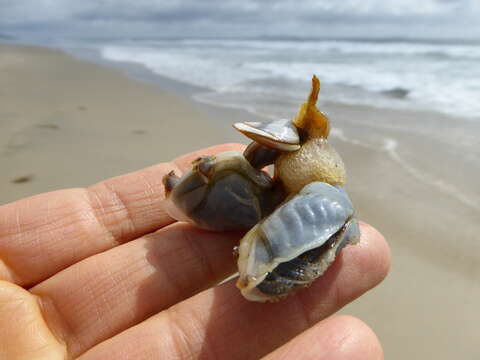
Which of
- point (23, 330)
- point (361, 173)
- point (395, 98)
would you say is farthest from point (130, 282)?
point (395, 98)

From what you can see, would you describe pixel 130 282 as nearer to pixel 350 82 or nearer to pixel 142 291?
pixel 142 291

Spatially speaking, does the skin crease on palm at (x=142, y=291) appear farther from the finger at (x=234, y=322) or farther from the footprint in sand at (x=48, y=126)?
the footprint in sand at (x=48, y=126)

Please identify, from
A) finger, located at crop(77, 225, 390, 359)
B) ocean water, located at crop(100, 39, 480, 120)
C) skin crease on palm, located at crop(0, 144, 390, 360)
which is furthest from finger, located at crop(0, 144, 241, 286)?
ocean water, located at crop(100, 39, 480, 120)

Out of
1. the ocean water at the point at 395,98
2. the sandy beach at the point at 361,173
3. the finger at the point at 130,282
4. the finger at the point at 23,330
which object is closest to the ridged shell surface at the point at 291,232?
the finger at the point at 130,282

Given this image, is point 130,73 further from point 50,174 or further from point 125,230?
point 125,230

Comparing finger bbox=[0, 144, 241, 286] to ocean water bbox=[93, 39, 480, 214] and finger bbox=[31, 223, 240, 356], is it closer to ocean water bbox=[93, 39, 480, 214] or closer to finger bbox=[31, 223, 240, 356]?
finger bbox=[31, 223, 240, 356]

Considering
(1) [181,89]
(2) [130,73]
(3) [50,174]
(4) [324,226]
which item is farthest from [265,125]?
(2) [130,73]
